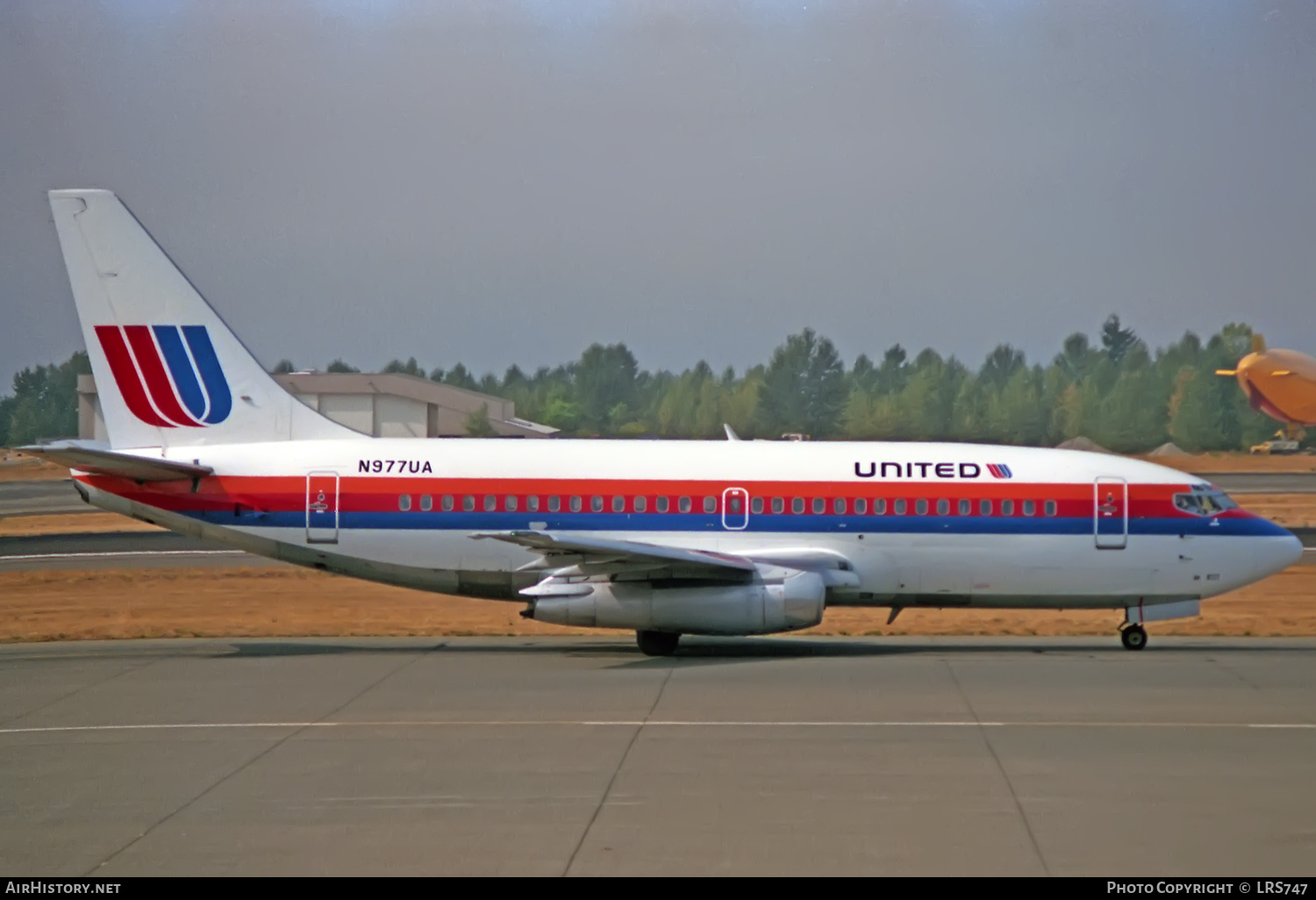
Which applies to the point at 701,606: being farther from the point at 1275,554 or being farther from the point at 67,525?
the point at 67,525

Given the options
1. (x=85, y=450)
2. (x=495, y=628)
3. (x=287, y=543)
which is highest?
(x=85, y=450)

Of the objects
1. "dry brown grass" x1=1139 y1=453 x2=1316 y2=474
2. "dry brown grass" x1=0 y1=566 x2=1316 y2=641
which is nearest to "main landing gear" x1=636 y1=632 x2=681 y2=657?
"dry brown grass" x1=0 y1=566 x2=1316 y2=641

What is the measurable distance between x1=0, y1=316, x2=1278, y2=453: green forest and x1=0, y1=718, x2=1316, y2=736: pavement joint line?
1603 inches

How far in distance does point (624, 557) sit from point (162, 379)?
8.51m

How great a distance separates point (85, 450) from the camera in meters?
23.0

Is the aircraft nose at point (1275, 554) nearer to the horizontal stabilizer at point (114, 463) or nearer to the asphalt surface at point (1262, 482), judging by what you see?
the horizontal stabilizer at point (114, 463)

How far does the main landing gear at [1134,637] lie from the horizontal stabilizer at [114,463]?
1416 cm

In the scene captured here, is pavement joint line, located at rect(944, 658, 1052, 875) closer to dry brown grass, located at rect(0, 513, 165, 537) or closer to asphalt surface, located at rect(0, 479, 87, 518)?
dry brown grass, located at rect(0, 513, 165, 537)

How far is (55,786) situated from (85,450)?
10.4 m

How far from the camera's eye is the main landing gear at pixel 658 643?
23406mm

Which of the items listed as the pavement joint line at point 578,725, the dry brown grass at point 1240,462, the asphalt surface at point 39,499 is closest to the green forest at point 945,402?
the dry brown grass at point 1240,462

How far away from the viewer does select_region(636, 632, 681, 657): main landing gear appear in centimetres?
2341

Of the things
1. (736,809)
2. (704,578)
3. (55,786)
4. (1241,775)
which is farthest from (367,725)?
(1241,775)
